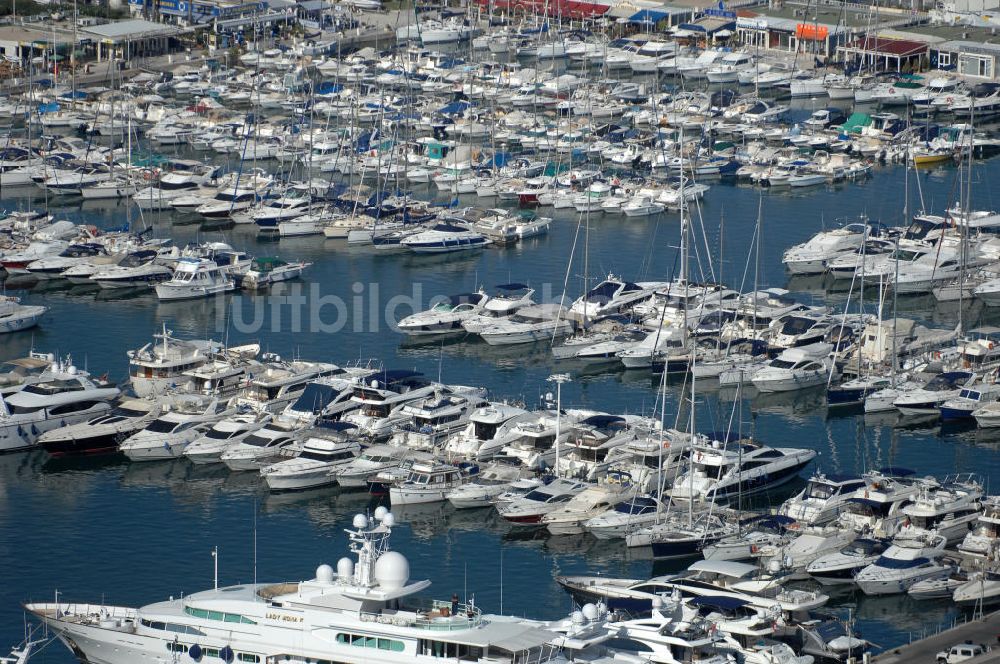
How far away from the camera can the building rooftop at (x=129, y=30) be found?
116 meters

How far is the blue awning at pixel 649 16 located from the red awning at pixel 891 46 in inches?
552

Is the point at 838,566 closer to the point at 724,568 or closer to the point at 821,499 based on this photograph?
the point at 724,568

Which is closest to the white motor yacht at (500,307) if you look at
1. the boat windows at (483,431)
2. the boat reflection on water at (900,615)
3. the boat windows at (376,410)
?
the boat windows at (376,410)

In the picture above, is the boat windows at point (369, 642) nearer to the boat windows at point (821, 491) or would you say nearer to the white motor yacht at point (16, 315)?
the boat windows at point (821, 491)

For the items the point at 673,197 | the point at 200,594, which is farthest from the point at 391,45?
the point at 200,594

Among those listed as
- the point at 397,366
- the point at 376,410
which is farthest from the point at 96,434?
the point at 397,366

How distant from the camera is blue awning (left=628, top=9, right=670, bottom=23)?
12231 centimetres

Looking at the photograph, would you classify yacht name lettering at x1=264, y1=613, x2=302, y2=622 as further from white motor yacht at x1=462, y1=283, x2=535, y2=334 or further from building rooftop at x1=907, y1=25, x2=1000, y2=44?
building rooftop at x1=907, y1=25, x2=1000, y2=44

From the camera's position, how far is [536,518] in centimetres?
5012

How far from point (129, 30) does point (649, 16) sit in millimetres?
31790

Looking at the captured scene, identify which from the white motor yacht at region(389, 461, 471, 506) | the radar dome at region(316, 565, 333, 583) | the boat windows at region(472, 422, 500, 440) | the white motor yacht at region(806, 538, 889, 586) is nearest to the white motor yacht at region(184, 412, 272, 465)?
the white motor yacht at region(389, 461, 471, 506)

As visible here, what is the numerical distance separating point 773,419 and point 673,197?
1018 inches

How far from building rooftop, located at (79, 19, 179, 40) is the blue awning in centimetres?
2819

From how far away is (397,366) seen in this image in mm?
64375
